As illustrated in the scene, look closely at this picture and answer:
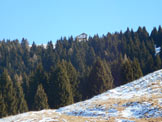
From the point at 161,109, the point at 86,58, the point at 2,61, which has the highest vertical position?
the point at 2,61

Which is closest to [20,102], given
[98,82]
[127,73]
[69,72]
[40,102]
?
[40,102]

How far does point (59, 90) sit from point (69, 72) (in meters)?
10.5

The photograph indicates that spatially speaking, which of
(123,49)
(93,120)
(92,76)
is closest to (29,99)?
(92,76)

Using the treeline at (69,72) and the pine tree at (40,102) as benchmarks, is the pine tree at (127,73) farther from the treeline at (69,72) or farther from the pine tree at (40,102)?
the pine tree at (40,102)

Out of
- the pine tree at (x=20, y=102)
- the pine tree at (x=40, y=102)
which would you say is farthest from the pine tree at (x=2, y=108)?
the pine tree at (x=40, y=102)

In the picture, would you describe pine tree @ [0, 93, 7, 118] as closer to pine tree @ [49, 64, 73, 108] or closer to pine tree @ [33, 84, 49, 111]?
pine tree @ [33, 84, 49, 111]

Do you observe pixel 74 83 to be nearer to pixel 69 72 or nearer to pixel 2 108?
pixel 69 72

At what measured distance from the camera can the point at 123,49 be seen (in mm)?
121812

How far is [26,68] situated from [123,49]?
57.1 meters

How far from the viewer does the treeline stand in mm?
50781

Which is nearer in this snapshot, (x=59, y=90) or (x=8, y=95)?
(x=59, y=90)

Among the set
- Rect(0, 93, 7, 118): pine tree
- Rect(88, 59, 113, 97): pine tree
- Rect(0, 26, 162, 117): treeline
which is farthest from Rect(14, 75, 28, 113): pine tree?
Rect(88, 59, 113, 97): pine tree

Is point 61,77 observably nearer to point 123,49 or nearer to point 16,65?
point 123,49

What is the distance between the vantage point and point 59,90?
50.5m
